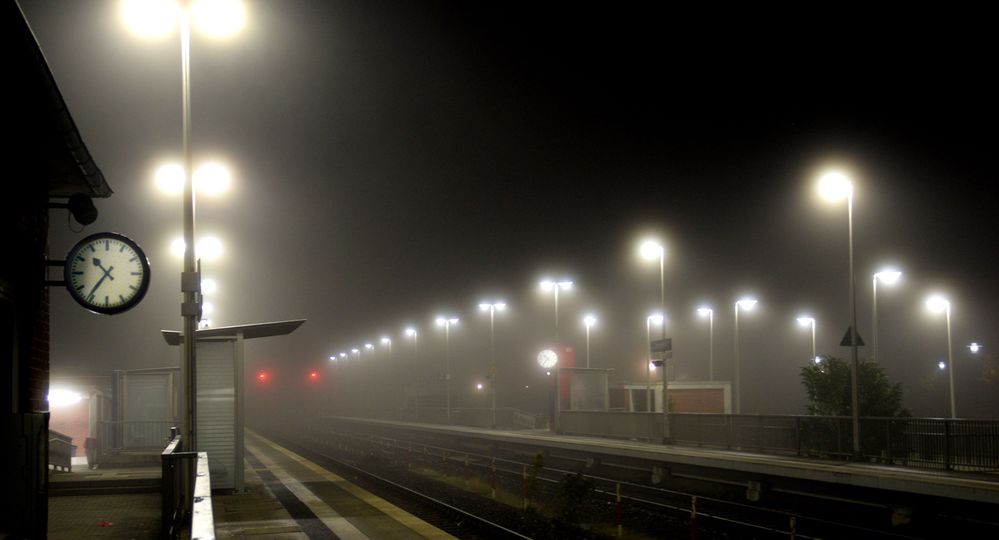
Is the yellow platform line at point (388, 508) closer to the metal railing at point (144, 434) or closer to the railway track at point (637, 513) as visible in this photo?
the railway track at point (637, 513)

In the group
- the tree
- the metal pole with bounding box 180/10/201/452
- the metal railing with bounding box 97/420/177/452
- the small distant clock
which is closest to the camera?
the small distant clock

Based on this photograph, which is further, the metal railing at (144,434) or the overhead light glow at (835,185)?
the metal railing at (144,434)

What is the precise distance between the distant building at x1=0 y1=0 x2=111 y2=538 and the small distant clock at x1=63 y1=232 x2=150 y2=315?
0.54 meters

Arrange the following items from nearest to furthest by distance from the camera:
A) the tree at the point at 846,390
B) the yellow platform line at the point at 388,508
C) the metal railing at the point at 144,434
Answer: the yellow platform line at the point at 388,508 → the tree at the point at 846,390 → the metal railing at the point at 144,434

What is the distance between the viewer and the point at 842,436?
26.7 metres

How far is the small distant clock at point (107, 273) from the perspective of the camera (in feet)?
32.1

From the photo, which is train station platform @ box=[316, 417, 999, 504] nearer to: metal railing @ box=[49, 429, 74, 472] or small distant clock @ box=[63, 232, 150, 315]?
small distant clock @ box=[63, 232, 150, 315]

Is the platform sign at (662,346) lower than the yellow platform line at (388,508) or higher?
higher

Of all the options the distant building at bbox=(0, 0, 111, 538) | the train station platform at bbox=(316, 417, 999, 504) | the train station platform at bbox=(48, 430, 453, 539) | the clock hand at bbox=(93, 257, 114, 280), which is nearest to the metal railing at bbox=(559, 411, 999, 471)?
the train station platform at bbox=(316, 417, 999, 504)

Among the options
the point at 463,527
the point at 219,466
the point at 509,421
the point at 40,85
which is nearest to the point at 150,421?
the point at 219,466

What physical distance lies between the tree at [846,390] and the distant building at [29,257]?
954 inches

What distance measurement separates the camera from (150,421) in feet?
99.5

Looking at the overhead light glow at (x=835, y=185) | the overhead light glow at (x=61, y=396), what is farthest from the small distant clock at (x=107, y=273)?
the overhead light glow at (x=61, y=396)

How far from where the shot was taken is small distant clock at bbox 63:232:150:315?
9797 millimetres
